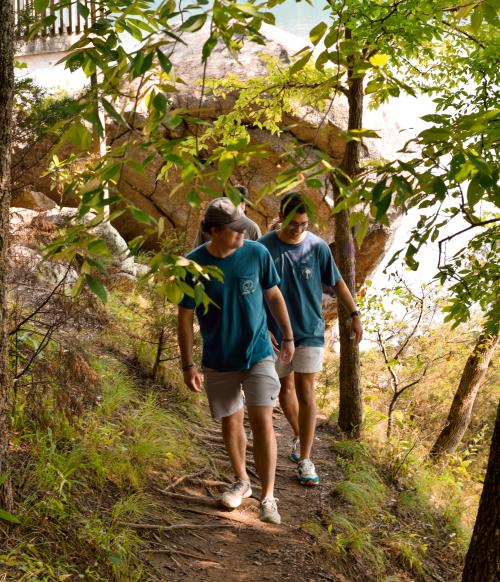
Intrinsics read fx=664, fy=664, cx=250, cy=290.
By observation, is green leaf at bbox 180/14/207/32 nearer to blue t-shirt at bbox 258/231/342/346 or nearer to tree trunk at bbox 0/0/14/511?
tree trunk at bbox 0/0/14/511

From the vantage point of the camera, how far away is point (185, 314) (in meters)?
4.50

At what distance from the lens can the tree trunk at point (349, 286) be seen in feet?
23.7

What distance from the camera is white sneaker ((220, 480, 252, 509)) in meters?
4.91

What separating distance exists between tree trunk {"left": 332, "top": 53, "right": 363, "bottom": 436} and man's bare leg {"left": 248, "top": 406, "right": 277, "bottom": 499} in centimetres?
294

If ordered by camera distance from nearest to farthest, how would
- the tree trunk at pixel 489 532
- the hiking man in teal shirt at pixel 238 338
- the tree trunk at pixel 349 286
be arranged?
the tree trunk at pixel 489 532, the hiking man in teal shirt at pixel 238 338, the tree trunk at pixel 349 286

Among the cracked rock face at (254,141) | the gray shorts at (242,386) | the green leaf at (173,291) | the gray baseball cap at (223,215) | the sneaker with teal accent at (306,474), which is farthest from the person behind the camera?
the cracked rock face at (254,141)

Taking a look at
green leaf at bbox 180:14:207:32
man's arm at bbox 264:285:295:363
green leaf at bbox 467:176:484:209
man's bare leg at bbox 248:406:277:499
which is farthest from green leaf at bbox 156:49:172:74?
man's bare leg at bbox 248:406:277:499

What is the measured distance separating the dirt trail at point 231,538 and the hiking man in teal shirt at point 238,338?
243mm

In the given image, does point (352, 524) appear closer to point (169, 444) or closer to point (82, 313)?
point (169, 444)

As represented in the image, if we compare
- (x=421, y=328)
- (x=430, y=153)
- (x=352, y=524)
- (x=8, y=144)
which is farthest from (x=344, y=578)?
(x=421, y=328)

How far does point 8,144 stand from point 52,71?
36.1 feet

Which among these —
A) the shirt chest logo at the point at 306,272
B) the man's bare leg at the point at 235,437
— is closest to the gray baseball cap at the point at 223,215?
the shirt chest logo at the point at 306,272

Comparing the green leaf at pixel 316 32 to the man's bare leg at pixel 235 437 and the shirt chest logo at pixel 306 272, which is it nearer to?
the man's bare leg at pixel 235 437

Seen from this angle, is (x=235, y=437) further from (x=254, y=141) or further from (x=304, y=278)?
(x=254, y=141)
